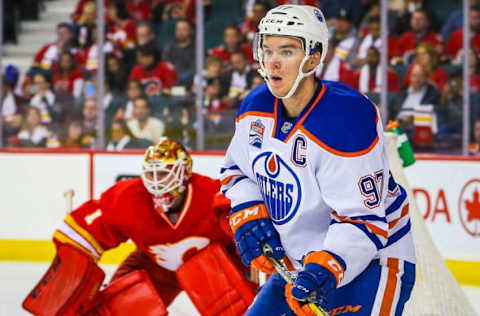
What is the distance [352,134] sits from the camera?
5.87 ft

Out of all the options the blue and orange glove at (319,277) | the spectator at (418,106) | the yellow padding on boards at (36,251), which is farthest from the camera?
the spectator at (418,106)

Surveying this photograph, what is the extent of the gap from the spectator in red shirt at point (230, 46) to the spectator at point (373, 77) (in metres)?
0.78

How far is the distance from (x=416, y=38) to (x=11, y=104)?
278cm

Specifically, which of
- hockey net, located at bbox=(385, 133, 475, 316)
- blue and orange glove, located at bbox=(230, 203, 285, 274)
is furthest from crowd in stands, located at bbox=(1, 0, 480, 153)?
blue and orange glove, located at bbox=(230, 203, 285, 274)

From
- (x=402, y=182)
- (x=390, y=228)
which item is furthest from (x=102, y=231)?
(x=390, y=228)

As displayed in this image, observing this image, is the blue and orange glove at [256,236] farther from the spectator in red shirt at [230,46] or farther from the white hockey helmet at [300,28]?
the spectator in red shirt at [230,46]

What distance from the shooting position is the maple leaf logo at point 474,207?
4.66 metres

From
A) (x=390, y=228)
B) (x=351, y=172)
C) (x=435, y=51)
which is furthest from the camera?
(x=435, y=51)

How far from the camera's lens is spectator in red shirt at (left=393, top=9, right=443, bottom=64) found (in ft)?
18.5

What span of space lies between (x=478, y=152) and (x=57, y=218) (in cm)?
247

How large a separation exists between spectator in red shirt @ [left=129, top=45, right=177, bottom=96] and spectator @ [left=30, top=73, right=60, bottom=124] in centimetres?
61

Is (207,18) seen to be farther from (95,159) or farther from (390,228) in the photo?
(390,228)

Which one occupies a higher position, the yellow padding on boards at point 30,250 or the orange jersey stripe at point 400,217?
the orange jersey stripe at point 400,217

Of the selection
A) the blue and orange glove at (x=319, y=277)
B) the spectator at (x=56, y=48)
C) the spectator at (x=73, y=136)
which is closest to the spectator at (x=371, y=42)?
the spectator at (x=73, y=136)
